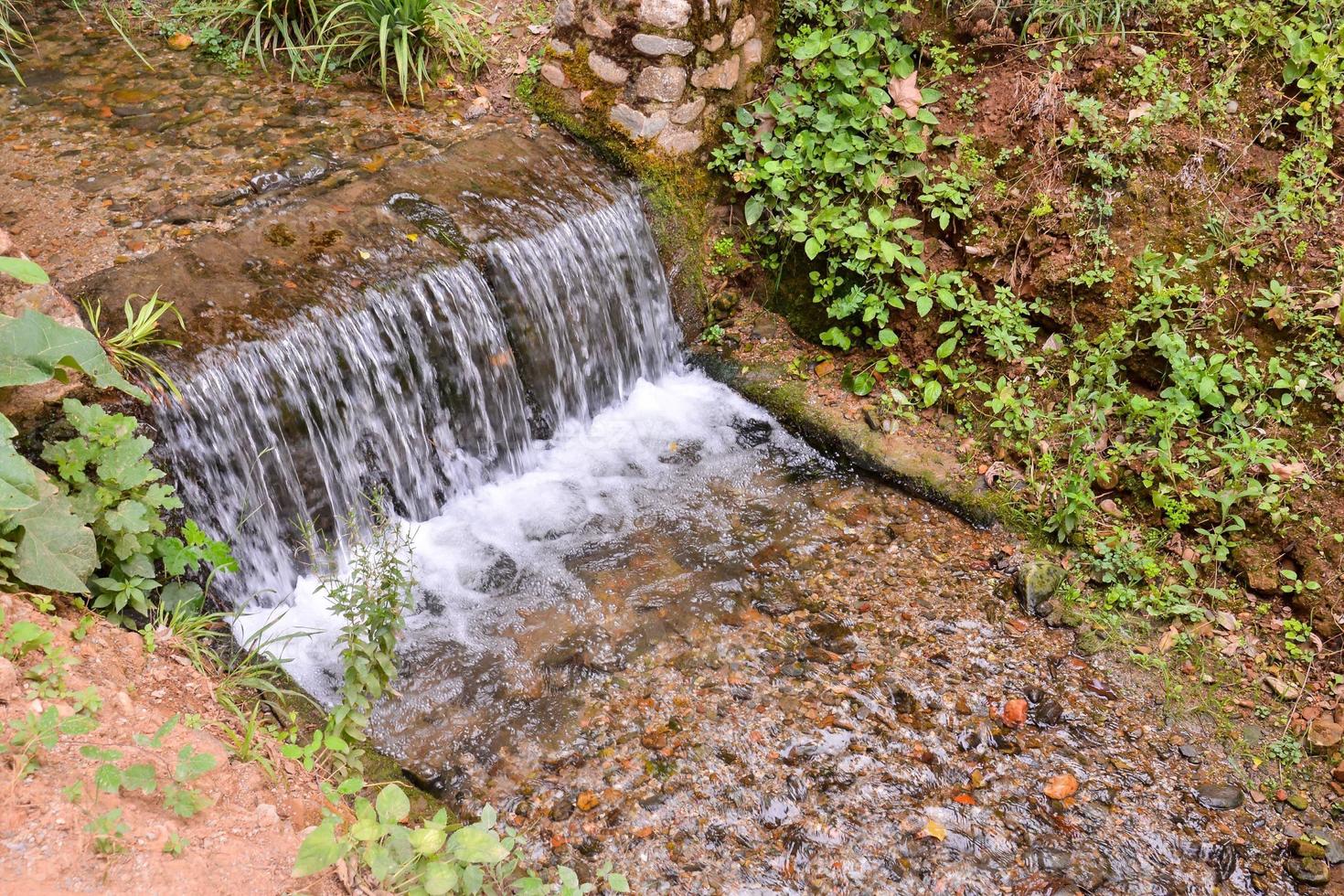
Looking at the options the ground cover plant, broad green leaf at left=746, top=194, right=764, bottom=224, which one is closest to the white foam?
the ground cover plant

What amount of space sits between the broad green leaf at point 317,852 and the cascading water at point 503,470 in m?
1.09

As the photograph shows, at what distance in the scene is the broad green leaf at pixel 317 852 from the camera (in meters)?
1.81

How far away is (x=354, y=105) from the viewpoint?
476 centimetres

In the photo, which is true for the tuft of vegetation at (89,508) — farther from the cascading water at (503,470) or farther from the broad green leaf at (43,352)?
the cascading water at (503,470)

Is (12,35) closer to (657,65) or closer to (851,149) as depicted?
(657,65)

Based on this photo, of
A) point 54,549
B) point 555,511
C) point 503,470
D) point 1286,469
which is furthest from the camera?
point 503,470

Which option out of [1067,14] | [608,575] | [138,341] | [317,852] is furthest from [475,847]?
[1067,14]

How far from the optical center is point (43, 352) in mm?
2418

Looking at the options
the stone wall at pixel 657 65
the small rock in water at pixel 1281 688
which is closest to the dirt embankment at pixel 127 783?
the small rock in water at pixel 1281 688

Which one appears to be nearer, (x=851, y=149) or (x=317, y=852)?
(x=317, y=852)

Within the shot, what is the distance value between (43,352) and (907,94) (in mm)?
3855

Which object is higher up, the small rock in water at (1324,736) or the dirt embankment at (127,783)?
the dirt embankment at (127,783)

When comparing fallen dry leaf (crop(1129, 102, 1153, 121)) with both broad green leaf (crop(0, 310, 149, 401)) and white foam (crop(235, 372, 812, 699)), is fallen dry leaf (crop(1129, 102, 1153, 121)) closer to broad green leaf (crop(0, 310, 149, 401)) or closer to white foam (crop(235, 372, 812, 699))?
white foam (crop(235, 372, 812, 699))

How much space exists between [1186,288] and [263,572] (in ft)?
13.5
